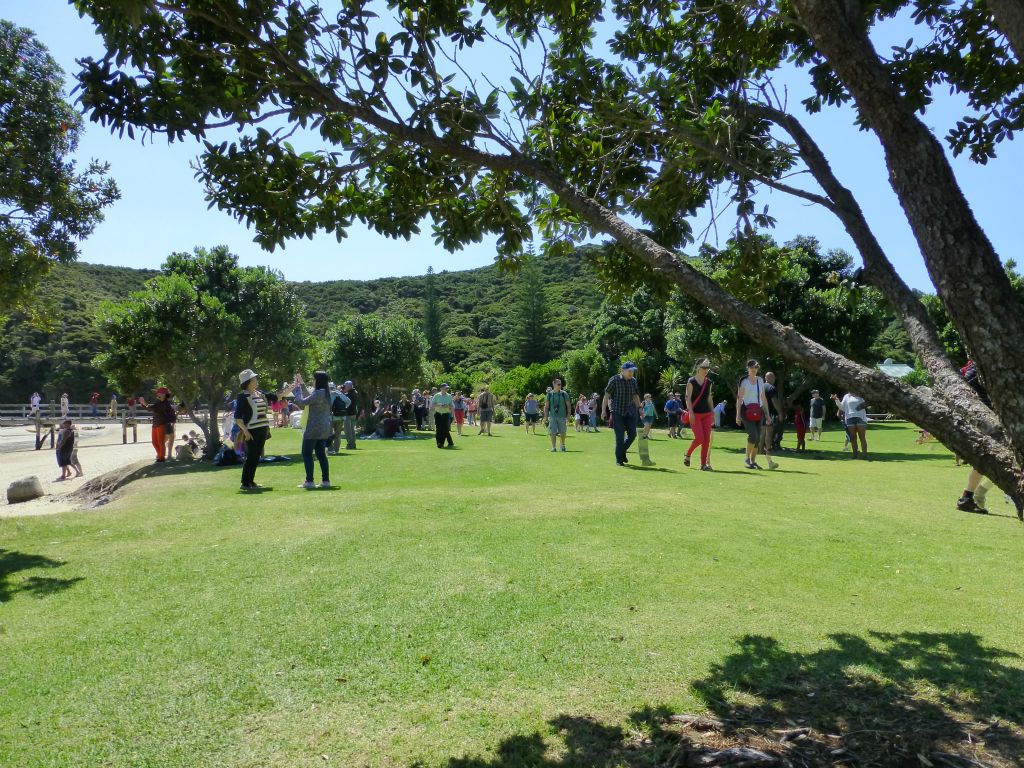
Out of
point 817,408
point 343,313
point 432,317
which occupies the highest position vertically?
point 343,313

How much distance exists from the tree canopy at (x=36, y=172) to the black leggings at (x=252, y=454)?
3704 millimetres

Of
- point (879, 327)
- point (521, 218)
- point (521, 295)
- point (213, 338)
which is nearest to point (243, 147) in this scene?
point (521, 218)

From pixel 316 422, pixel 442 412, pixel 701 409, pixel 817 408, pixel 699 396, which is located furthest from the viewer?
pixel 817 408

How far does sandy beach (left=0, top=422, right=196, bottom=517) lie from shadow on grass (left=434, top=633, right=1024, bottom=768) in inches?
408

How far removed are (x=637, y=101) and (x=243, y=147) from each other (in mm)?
3424

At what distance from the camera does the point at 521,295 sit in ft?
284

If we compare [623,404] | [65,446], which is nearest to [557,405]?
[623,404]

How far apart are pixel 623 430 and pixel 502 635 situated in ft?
32.2

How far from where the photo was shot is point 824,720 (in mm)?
3303

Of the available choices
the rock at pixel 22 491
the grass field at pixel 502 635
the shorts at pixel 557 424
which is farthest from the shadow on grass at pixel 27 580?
the shorts at pixel 557 424

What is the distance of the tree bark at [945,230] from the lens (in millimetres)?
2418

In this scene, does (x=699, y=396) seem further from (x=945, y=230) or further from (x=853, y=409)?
(x=945, y=230)

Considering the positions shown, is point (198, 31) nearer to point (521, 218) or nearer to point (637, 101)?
point (521, 218)

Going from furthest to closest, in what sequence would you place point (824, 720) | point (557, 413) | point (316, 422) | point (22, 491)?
point (557, 413) → point (22, 491) → point (316, 422) → point (824, 720)
